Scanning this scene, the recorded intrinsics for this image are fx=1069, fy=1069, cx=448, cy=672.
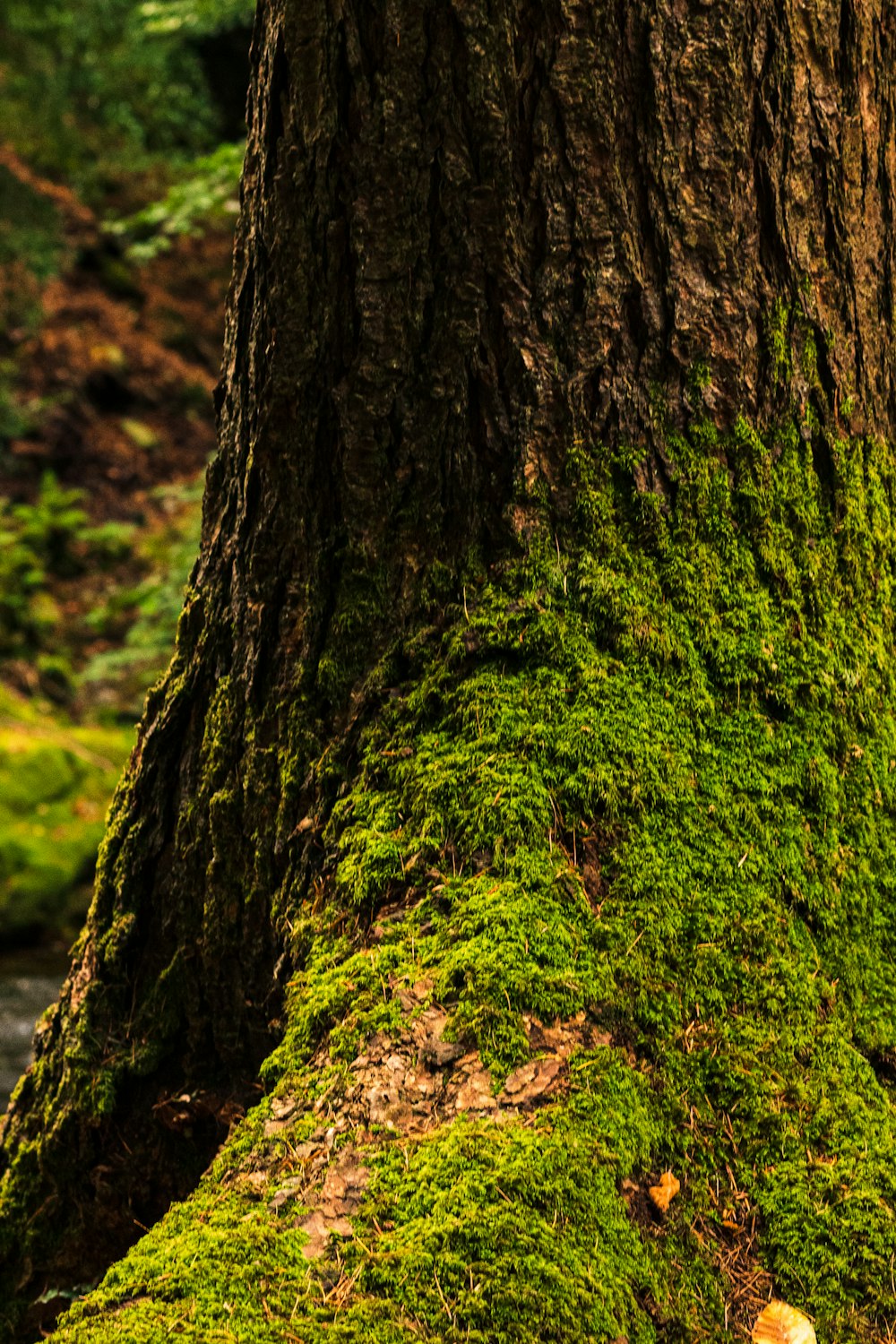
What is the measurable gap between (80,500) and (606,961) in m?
15.3

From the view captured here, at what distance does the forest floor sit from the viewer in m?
8.85

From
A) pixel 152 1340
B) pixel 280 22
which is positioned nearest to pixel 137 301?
pixel 280 22

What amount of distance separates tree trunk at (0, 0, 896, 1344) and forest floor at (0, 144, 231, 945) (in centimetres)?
590

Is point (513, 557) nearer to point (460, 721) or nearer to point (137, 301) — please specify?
point (460, 721)

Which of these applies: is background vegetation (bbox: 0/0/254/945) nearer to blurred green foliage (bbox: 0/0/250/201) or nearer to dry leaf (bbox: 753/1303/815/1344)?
blurred green foliage (bbox: 0/0/250/201)

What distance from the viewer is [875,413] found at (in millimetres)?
2365

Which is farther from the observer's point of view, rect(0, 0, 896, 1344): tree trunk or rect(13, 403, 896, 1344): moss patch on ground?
rect(0, 0, 896, 1344): tree trunk

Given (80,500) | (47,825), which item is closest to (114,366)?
(80,500)

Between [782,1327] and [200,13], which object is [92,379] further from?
[782,1327]

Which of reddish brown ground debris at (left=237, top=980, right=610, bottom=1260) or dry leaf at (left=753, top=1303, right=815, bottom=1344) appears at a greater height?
reddish brown ground debris at (left=237, top=980, right=610, bottom=1260)

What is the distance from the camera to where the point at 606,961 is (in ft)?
6.10

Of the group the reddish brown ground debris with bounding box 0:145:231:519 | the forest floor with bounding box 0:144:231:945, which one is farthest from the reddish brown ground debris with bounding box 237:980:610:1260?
the reddish brown ground debris with bounding box 0:145:231:519

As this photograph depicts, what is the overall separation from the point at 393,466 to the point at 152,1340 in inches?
61.7

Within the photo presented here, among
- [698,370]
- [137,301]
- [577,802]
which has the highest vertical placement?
[137,301]
